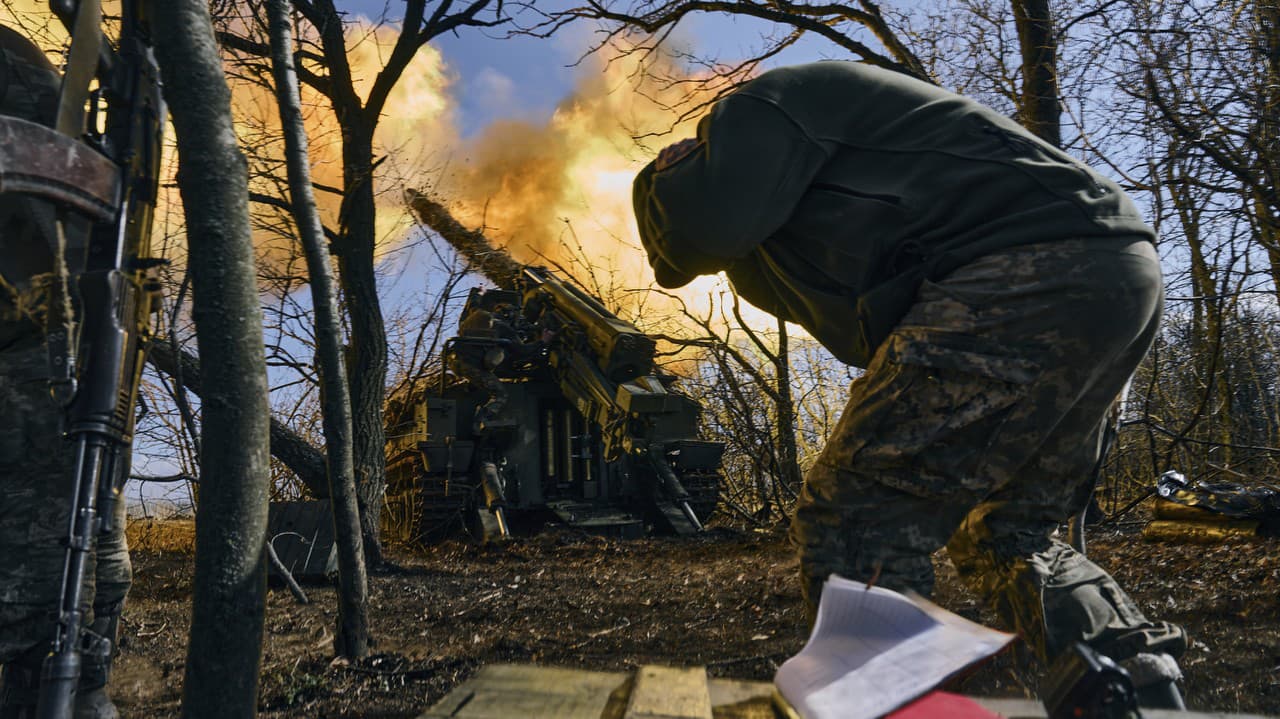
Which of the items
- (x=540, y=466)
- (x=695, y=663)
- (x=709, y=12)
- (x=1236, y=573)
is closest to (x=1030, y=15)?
(x=709, y=12)

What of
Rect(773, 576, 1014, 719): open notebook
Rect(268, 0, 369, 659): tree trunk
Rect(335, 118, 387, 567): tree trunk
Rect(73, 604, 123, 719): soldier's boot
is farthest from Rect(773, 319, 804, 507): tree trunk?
Rect(773, 576, 1014, 719): open notebook

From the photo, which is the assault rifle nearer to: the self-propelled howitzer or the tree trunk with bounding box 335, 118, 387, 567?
the tree trunk with bounding box 335, 118, 387, 567

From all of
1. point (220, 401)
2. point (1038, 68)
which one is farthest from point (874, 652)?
point (1038, 68)

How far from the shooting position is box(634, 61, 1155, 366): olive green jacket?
2.16 metres

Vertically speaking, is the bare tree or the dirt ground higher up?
the bare tree

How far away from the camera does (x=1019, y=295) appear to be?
2055 mm

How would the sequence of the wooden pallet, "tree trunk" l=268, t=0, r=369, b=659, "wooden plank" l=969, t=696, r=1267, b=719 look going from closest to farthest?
"wooden plank" l=969, t=696, r=1267, b=719, the wooden pallet, "tree trunk" l=268, t=0, r=369, b=659

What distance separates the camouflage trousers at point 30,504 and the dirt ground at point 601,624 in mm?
1037

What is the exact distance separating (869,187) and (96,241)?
6.55 ft

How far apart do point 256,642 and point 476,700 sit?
121 cm

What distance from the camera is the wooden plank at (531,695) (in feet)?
4.70

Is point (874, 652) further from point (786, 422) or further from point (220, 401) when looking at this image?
point (786, 422)

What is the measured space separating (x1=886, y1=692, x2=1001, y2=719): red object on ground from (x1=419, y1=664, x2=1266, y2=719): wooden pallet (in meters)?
0.23

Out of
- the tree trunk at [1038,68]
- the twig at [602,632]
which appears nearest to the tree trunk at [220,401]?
the twig at [602,632]
